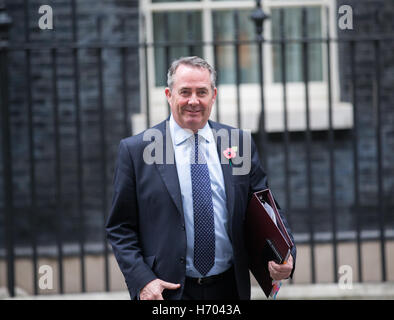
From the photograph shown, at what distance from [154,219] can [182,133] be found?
0.42 meters

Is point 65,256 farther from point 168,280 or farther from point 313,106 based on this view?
point 168,280

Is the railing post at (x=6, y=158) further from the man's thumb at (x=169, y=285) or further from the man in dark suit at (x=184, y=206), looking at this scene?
the man's thumb at (x=169, y=285)

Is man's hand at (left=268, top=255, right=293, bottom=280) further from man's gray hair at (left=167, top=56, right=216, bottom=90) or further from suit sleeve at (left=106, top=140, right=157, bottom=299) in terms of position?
man's gray hair at (left=167, top=56, right=216, bottom=90)

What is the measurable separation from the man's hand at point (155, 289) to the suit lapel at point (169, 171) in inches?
12.5

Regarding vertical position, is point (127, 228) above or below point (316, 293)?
above

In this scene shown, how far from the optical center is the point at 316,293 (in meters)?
5.21

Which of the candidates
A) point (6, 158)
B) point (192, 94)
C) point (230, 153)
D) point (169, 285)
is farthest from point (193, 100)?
point (6, 158)

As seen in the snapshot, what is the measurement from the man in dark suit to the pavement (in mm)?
2447

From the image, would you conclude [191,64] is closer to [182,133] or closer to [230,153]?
[182,133]

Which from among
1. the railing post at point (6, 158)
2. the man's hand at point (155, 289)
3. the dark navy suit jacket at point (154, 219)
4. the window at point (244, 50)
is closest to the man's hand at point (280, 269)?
the dark navy suit jacket at point (154, 219)

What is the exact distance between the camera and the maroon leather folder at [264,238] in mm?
2654

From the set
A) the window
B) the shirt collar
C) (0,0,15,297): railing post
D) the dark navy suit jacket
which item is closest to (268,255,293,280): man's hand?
the dark navy suit jacket
